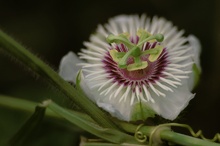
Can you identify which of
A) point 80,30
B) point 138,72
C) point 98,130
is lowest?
point 98,130

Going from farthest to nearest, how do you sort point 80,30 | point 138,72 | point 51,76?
1. point 80,30
2. point 138,72
3. point 51,76

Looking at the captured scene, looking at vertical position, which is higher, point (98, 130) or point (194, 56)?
point (194, 56)

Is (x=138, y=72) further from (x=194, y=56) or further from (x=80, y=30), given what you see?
(x=80, y=30)

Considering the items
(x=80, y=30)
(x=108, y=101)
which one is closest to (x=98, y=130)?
(x=108, y=101)

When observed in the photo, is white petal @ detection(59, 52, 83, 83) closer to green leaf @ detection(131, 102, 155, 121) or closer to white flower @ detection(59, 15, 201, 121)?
white flower @ detection(59, 15, 201, 121)

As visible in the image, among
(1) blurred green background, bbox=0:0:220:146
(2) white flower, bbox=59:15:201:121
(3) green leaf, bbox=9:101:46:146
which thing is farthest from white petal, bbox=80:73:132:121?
(1) blurred green background, bbox=0:0:220:146

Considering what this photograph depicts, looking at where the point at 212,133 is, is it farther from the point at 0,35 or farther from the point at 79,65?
the point at 0,35

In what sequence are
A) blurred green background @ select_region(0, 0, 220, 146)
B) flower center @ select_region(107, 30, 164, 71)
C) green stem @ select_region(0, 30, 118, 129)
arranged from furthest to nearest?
blurred green background @ select_region(0, 0, 220, 146) < flower center @ select_region(107, 30, 164, 71) < green stem @ select_region(0, 30, 118, 129)

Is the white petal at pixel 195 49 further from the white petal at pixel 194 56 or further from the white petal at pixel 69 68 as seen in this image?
the white petal at pixel 69 68
